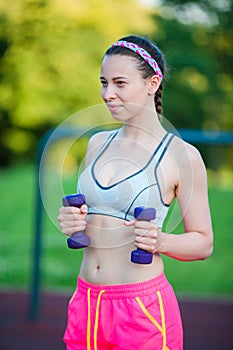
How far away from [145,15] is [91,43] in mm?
1696

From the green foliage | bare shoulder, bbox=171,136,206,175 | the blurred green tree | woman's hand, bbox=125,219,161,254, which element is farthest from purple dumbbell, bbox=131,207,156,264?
the blurred green tree

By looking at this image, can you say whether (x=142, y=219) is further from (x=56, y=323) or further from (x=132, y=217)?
(x=56, y=323)

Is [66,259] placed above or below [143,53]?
below

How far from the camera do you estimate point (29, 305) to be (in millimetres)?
4867

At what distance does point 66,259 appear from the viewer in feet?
23.3

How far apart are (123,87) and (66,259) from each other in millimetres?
5558

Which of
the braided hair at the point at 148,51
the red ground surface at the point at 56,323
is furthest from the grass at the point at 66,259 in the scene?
the braided hair at the point at 148,51

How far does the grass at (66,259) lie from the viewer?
20.1 feet

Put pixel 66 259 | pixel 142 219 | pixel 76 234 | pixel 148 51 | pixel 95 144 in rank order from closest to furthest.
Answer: pixel 142 219 < pixel 76 234 < pixel 148 51 < pixel 95 144 < pixel 66 259

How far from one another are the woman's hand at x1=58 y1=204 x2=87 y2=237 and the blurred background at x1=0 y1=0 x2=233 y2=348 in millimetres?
9002

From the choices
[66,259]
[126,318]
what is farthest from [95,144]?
[66,259]

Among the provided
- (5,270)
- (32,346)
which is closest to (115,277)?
(32,346)

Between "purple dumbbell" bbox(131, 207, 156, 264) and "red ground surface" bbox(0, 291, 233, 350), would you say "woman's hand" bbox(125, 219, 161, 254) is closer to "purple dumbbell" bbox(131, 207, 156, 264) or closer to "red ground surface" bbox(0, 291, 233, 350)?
"purple dumbbell" bbox(131, 207, 156, 264)

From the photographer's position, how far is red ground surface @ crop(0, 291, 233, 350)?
4.06 metres
